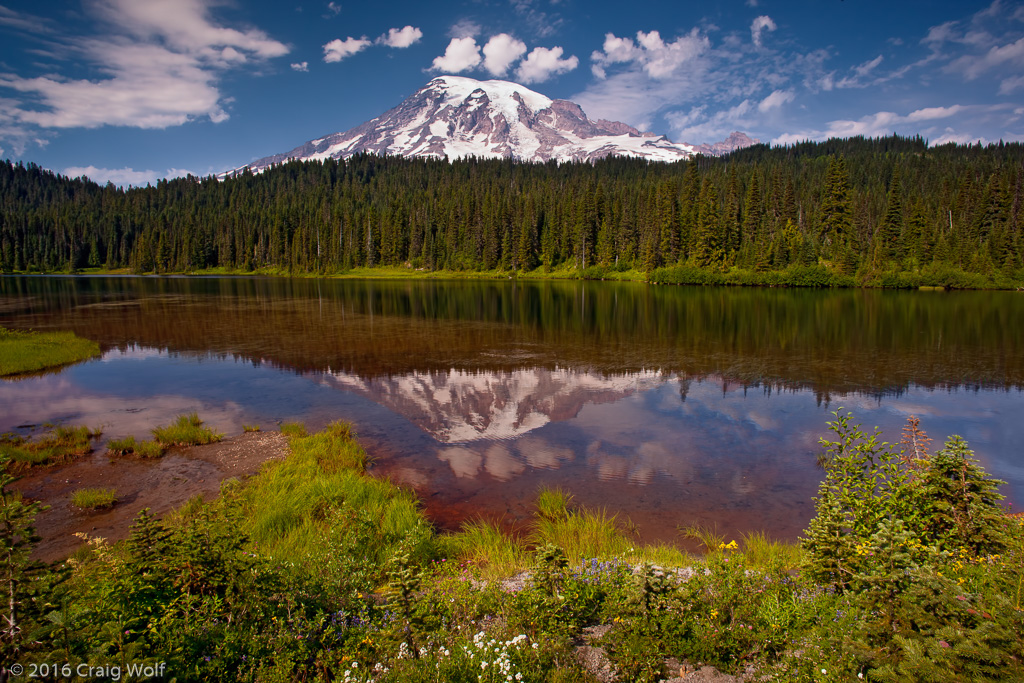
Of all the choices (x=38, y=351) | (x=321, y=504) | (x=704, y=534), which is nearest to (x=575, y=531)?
(x=704, y=534)

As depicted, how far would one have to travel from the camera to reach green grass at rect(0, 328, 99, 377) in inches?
1052

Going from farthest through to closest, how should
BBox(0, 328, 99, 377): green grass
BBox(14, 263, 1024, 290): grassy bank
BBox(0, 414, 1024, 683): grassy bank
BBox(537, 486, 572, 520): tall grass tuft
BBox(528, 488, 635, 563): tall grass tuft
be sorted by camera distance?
BBox(14, 263, 1024, 290): grassy bank, BBox(0, 328, 99, 377): green grass, BBox(537, 486, 572, 520): tall grass tuft, BBox(528, 488, 635, 563): tall grass tuft, BBox(0, 414, 1024, 683): grassy bank

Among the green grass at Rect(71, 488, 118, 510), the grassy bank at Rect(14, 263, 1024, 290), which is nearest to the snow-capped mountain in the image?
the green grass at Rect(71, 488, 118, 510)

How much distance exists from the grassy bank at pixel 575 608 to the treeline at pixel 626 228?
101 metres

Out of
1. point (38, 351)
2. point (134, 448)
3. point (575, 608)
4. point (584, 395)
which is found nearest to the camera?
point (575, 608)

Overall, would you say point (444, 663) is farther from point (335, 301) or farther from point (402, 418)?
point (335, 301)

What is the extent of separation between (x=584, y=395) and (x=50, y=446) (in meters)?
18.2

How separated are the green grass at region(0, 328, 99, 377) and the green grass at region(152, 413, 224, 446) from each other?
16.8 meters

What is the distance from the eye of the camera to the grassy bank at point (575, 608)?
4363 mm

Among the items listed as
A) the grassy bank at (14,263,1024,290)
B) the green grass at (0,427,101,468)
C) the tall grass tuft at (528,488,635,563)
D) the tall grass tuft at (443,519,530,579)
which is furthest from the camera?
the grassy bank at (14,263,1024,290)

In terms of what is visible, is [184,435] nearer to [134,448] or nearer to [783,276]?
[134,448]

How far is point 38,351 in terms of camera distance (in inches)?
1154

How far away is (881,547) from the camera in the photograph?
5570 millimetres

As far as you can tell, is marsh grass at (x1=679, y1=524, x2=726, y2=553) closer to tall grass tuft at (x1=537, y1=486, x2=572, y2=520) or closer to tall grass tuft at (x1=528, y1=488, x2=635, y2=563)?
tall grass tuft at (x1=528, y1=488, x2=635, y2=563)
